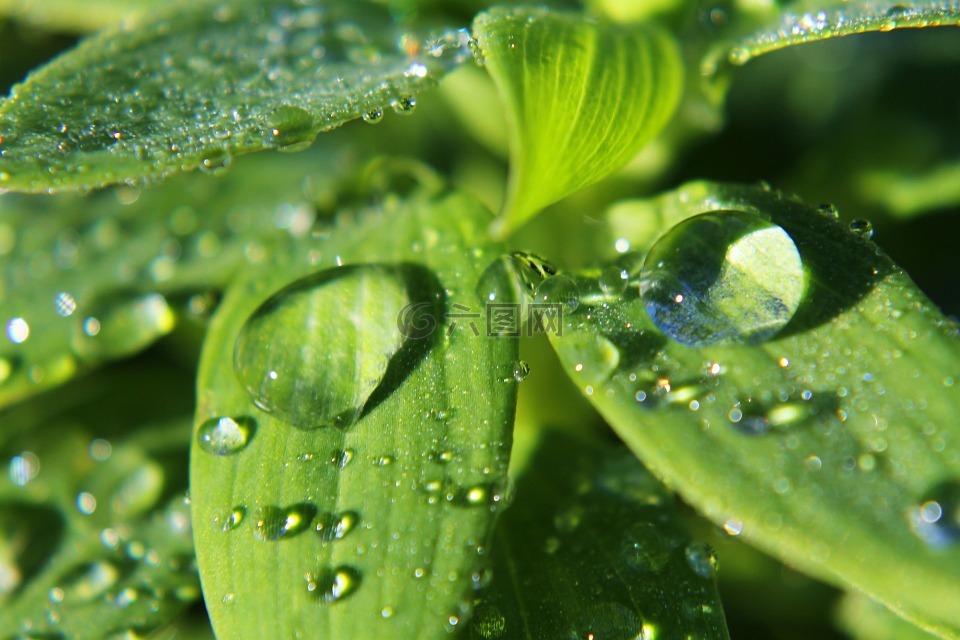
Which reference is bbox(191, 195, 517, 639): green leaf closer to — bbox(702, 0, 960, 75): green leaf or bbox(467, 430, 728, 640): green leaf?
bbox(467, 430, 728, 640): green leaf

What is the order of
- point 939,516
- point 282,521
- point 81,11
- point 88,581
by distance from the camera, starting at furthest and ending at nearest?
point 81,11, point 88,581, point 282,521, point 939,516

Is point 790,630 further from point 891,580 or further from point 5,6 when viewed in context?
point 5,6

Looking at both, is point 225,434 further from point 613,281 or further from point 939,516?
point 939,516

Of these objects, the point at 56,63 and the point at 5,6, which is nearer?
the point at 56,63

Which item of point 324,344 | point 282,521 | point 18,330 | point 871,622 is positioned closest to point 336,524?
point 282,521

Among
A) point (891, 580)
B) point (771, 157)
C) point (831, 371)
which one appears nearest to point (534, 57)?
point (831, 371)
